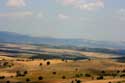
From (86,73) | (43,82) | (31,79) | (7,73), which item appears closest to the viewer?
(43,82)

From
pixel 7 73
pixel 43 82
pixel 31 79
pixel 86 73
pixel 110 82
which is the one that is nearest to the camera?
pixel 110 82

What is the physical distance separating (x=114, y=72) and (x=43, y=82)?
147ft

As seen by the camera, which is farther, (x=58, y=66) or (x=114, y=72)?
(x=58, y=66)

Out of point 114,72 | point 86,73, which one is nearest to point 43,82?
point 86,73

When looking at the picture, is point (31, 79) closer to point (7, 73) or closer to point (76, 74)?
point (76, 74)

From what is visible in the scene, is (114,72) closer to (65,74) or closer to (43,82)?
(65,74)

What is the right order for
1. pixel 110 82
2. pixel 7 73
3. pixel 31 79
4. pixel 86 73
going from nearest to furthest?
pixel 110 82 < pixel 31 79 < pixel 86 73 < pixel 7 73

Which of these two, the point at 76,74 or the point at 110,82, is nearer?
the point at 110,82

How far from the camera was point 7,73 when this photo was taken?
192125 mm

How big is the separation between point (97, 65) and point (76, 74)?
122 feet

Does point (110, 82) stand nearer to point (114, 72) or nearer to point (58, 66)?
point (114, 72)

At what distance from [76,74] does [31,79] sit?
67.3ft

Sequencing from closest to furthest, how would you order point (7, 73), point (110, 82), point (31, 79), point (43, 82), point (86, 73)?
1. point (110, 82)
2. point (43, 82)
3. point (31, 79)
4. point (86, 73)
5. point (7, 73)

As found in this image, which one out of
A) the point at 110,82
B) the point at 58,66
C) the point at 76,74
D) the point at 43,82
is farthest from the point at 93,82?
the point at 58,66
